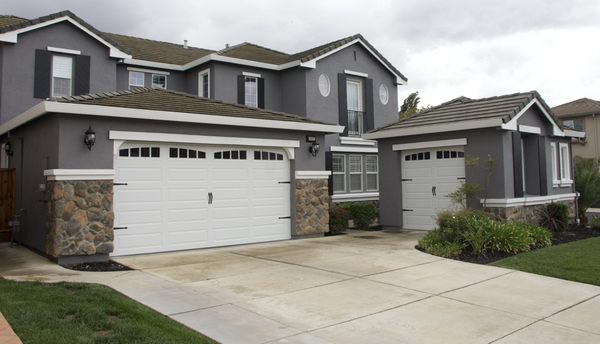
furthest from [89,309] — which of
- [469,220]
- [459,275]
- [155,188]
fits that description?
[469,220]

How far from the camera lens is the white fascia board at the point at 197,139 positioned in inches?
403

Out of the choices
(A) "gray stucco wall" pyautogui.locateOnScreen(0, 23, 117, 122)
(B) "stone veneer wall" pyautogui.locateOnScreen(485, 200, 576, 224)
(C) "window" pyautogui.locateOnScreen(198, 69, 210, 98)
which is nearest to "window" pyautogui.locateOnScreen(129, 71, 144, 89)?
(A) "gray stucco wall" pyautogui.locateOnScreen(0, 23, 117, 122)

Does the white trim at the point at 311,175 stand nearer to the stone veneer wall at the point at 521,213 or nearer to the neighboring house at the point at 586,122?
the stone veneer wall at the point at 521,213

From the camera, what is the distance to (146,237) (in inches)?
418

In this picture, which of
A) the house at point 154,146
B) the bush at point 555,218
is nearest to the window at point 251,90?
the house at point 154,146

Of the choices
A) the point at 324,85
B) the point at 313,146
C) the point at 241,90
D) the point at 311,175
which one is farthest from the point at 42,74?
the point at 324,85

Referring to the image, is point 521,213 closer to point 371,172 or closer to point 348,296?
point 371,172

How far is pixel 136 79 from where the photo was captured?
18.6m

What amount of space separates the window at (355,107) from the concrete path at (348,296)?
10.5 meters

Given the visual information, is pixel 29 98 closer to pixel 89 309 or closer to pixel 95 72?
pixel 95 72

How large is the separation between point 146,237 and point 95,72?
27.4 feet

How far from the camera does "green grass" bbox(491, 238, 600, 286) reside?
8.21m

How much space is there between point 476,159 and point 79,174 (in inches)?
375

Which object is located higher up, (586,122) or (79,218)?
(586,122)
